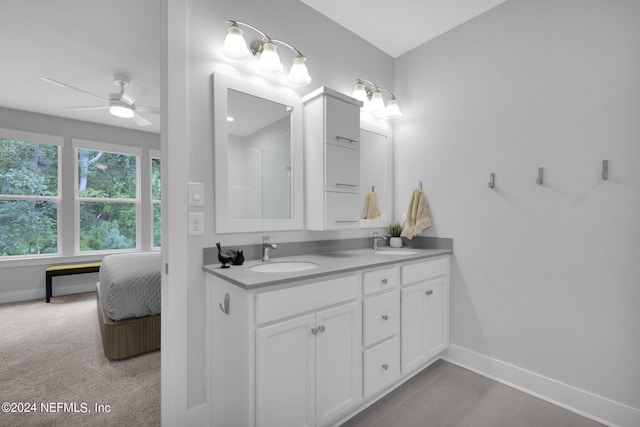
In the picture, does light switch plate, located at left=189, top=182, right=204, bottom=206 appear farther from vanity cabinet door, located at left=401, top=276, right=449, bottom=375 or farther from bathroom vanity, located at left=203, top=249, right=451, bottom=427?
vanity cabinet door, located at left=401, top=276, right=449, bottom=375

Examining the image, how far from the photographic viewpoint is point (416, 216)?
2525 millimetres

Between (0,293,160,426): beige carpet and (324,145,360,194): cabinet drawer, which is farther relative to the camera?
(324,145,360,194): cabinet drawer

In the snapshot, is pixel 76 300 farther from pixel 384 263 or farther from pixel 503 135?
pixel 503 135

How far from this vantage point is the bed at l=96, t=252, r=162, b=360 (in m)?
2.29

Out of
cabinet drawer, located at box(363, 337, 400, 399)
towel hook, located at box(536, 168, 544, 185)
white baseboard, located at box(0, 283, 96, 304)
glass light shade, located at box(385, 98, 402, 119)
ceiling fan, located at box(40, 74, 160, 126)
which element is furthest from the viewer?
white baseboard, located at box(0, 283, 96, 304)

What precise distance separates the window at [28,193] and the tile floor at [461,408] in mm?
5148

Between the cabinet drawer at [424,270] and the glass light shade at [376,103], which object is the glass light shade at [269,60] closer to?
the glass light shade at [376,103]

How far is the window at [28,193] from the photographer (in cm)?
408

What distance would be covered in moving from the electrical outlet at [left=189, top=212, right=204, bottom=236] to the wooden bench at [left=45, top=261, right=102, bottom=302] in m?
3.84

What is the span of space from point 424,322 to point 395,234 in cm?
83

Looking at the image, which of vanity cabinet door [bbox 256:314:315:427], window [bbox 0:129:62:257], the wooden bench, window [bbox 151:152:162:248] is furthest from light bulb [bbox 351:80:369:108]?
window [bbox 0:129:62:257]

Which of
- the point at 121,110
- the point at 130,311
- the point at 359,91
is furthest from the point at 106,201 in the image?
the point at 359,91

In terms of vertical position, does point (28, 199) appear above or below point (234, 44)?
below

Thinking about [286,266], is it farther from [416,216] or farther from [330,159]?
[416,216]
